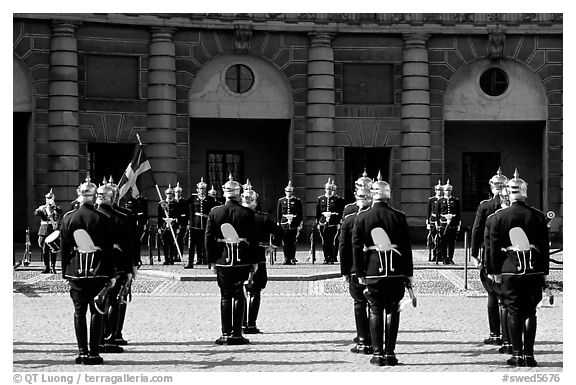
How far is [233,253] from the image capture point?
13.8m

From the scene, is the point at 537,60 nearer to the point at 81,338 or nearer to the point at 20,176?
the point at 20,176

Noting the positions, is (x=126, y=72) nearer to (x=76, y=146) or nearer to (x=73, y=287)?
(x=76, y=146)

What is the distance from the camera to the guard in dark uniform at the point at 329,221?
25438 mm

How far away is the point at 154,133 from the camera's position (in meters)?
31.2

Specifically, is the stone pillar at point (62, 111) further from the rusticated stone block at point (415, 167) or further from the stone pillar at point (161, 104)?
the rusticated stone block at point (415, 167)

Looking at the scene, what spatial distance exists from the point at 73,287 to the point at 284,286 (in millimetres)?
8641

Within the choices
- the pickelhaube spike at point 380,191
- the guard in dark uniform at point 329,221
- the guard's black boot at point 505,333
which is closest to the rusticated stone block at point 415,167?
the guard in dark uniform at point 329,221

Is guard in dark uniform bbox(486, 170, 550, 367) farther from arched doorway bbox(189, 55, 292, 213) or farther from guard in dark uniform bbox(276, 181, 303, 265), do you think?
arched doorway bbox(189, 55, 292, 213)

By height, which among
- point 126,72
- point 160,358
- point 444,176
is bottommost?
point 160,358

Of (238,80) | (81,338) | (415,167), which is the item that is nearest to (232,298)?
(81,338)

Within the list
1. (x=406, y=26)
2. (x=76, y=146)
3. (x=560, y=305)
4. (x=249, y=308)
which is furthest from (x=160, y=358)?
(x=406, y=26)

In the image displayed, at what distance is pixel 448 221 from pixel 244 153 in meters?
10.3

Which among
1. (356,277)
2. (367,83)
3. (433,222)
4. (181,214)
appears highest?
(367,83)

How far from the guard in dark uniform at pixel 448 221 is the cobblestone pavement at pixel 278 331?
12.0ft
